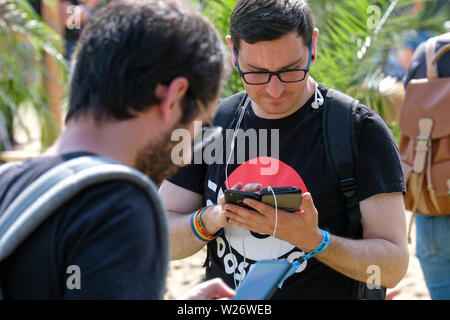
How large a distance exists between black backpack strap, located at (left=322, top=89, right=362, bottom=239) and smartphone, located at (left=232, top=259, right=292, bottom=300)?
653 millimetres

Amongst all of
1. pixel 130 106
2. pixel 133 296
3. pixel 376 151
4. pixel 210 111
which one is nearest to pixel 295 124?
pixel 376 151

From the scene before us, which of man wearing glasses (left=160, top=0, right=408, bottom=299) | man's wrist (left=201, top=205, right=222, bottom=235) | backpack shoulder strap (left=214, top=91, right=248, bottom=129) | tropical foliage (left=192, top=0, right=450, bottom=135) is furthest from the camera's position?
tropical foliage (left=192, top=0, right=450, bottom=135)

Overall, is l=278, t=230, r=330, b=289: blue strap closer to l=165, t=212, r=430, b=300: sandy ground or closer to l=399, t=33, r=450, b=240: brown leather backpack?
l=399, t=33, r=450, b=240: brown leather backpack

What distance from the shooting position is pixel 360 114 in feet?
6.42

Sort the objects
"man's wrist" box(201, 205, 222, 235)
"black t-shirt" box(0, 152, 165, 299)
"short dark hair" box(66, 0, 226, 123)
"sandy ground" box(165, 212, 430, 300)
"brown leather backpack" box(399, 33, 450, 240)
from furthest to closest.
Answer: "sandy ground" box(165, 212, 430, 300)
"brown leather backpack" box(399, 33, 450, 240)
"man's wrist" box(201, 205, 222, 235)
"short dark hair" box(66, 0, 226, 123)
"black t-shirt" box(0, 152, 165, 299)

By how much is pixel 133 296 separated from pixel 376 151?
1105mm

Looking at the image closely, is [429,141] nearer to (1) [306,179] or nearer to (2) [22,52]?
(1) [306,179]

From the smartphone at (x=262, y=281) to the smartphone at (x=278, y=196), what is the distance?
428mm

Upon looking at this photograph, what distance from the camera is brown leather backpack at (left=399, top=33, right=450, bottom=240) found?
2684 mm

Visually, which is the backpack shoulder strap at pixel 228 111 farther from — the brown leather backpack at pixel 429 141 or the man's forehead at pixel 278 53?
the brown leather backpack at pixel 429 141

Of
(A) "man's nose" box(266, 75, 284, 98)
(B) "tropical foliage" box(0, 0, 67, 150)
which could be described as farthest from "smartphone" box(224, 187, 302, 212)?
(B) "tropical foliage" box(0, 0, 67, 150)

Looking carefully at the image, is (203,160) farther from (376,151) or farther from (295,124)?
(376,151)

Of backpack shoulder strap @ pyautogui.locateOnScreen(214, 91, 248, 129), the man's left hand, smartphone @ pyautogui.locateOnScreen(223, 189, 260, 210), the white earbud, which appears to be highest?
the white earbud

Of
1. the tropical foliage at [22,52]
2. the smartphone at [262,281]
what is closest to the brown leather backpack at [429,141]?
the smartphone at [262,281]
